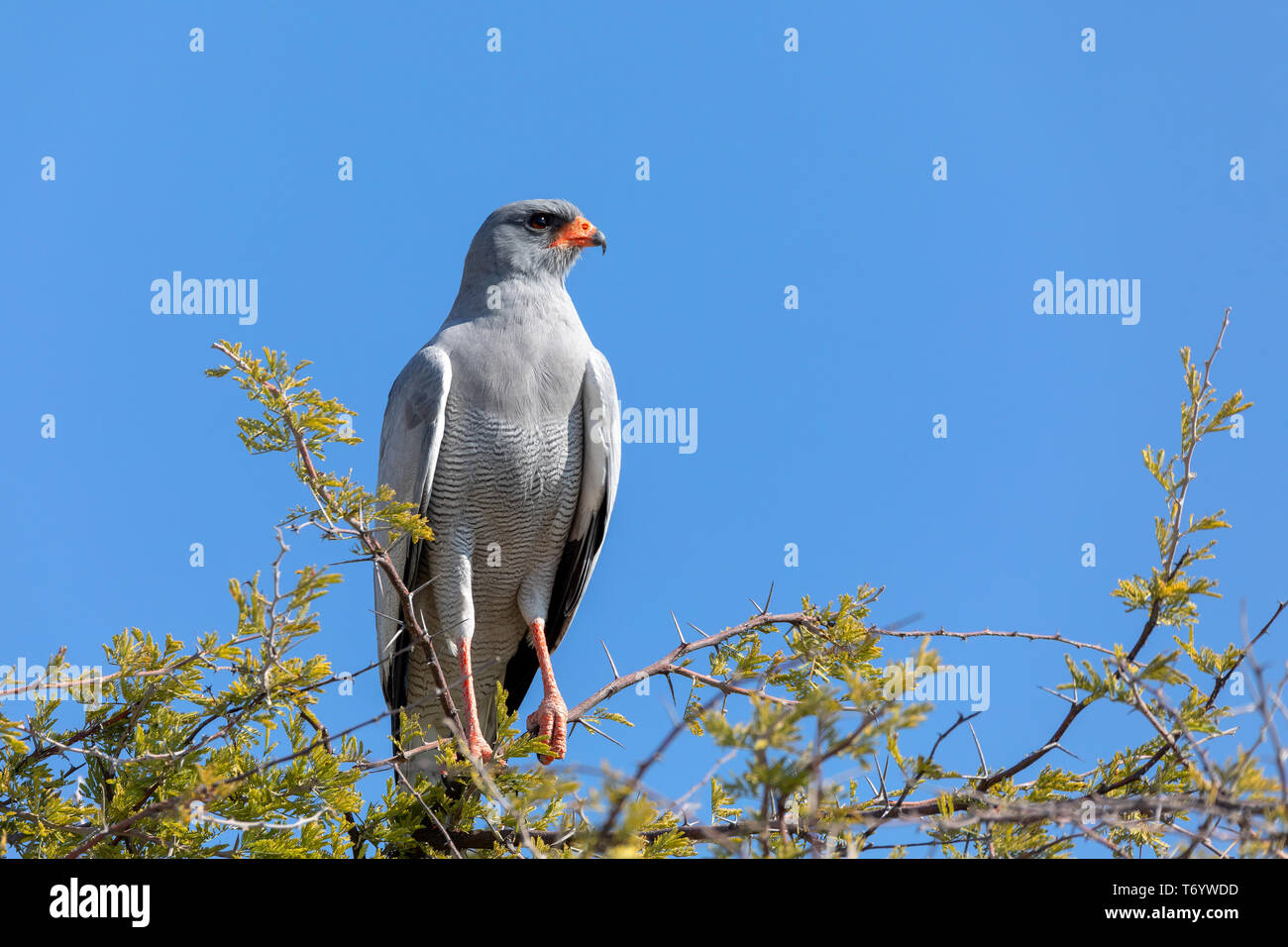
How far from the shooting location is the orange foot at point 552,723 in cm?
477

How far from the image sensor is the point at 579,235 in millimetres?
5980

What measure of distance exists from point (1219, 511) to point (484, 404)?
3337 millimetres

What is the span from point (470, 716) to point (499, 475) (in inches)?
45.0

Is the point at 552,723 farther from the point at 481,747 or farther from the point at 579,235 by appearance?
the point at 579,235

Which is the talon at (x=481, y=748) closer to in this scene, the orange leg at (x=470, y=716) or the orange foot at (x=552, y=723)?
the orange leg at (x=470, y=716)

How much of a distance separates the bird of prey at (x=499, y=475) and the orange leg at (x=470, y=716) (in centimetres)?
2

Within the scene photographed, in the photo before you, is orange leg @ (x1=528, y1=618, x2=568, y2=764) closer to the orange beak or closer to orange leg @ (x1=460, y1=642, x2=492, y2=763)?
orange leg @ (x1=460, y1=642, x2=492, y2=763)

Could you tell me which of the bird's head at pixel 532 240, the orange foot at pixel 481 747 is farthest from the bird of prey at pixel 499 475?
the orange foot at pixel 481 747

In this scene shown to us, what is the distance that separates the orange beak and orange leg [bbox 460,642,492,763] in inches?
85.2

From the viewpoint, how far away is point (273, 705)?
3.01 m

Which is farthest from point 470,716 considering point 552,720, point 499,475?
point 499,475
